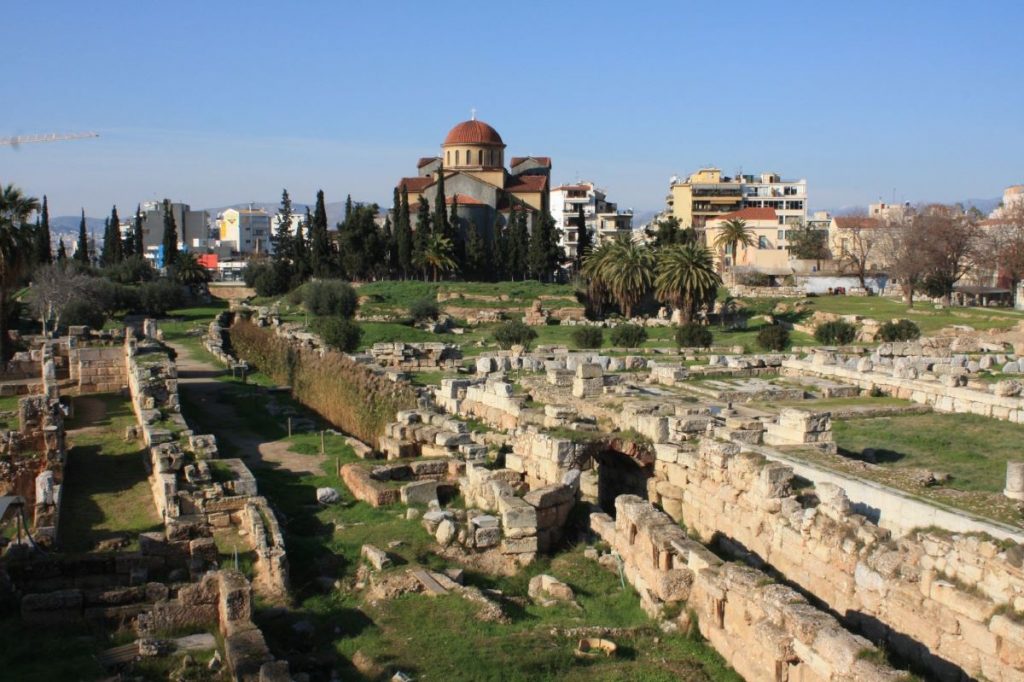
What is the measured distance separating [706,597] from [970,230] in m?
55.8

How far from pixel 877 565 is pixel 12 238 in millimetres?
29825

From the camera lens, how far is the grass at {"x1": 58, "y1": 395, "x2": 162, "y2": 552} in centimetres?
1386

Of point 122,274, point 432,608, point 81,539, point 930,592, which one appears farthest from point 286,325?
point 930,592

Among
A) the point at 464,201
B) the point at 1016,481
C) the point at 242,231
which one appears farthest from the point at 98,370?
the point at 242,231

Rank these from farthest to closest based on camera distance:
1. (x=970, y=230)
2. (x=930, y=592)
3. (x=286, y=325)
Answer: (x=970, y=230)
(x=286, y=325)
(x=930, y=592)

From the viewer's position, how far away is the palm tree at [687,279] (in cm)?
4578

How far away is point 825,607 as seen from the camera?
10648 millimetres

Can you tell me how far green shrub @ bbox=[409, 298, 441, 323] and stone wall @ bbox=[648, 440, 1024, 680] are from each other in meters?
37.4

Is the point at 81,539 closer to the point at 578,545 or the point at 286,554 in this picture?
the point at 286,554

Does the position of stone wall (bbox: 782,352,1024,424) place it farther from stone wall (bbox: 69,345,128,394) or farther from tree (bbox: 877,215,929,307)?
tree (bbox: 877,215,929,307)

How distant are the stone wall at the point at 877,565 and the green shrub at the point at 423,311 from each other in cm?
3741

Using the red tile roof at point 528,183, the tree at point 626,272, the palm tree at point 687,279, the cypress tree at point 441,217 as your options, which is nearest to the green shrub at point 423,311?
the tree at point 626,272

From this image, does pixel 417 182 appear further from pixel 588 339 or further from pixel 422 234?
pixel 588 339

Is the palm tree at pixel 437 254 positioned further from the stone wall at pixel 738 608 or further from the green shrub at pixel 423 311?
the stone wall at pixel 738 608
